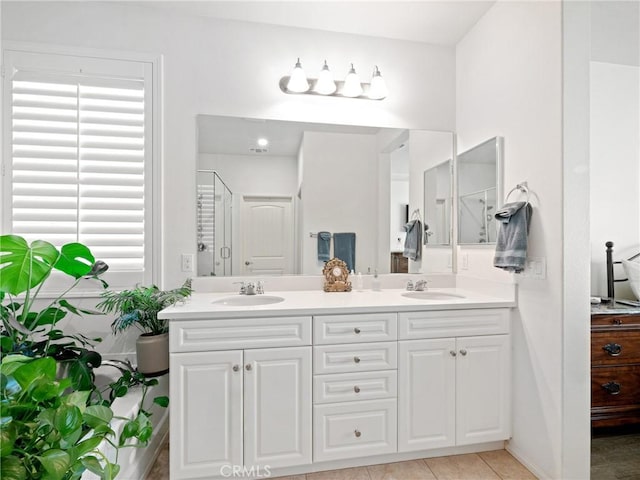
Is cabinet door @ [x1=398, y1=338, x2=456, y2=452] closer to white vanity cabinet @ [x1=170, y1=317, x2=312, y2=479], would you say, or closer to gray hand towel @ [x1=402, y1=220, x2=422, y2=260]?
white vanity cabinet @ [x1=170, y1=317, x2=312, y2=479]

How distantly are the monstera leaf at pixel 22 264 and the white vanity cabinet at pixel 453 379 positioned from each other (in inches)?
65.1

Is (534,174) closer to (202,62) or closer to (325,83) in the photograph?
(325,83)

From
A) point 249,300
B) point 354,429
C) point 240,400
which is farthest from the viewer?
point 249,300

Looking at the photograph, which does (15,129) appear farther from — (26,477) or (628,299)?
(628,299)

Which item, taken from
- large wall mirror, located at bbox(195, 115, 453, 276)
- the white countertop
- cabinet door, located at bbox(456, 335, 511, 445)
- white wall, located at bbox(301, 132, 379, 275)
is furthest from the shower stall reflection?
Answer: cabinet door, located at bbox(456, 335, 511, 445)

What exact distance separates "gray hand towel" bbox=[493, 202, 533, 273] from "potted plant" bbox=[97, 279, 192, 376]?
1.73m

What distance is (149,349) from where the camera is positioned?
1.69 meters

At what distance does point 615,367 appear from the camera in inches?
76.7

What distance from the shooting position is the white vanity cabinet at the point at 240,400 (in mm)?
1568

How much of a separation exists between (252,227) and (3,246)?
121cm

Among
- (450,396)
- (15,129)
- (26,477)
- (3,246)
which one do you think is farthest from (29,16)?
(450,396)

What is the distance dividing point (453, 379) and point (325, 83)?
1.94 m

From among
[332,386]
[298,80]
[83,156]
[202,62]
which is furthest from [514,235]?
[83,156]

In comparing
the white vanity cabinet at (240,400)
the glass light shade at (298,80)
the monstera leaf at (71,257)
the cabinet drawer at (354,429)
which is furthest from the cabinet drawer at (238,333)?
the glass light shade at (298,80)
